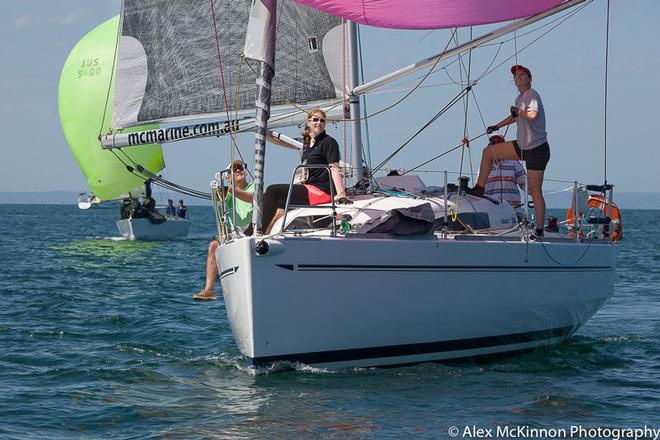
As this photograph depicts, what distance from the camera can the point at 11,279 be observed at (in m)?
19.1

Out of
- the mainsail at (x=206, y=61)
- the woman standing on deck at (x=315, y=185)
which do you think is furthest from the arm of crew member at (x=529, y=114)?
the mainsail at (x=206, y=61)

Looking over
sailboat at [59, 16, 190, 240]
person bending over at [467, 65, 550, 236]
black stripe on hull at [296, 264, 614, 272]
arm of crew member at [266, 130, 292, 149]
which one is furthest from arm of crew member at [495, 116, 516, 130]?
sailboat at [59, 16, 190, 240]

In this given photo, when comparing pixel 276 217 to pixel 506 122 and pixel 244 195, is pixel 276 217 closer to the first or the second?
pixel 244 195

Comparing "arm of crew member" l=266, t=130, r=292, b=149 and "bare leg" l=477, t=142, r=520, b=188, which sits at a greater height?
"arm of crew member" l=266, t=130, r=292, b=149

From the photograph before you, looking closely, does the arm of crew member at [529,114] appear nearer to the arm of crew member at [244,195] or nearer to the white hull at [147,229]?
the arm of crew member at [244,195]

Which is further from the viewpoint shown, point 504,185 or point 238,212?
point 504,185

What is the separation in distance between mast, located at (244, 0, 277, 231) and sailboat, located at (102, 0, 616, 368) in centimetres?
1

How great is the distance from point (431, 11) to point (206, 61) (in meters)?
5.71

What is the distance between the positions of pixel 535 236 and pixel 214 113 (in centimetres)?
594

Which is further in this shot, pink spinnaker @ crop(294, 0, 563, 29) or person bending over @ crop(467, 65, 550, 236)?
person bending over @ crop(467, 65, 550, 236)

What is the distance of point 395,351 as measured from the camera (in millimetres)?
9312

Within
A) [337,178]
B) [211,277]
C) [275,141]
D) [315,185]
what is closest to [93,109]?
[275,141]

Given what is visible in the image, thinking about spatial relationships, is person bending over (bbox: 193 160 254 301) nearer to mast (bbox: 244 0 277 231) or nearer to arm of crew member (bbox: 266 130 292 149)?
mast (bbox: 244 0 277 231)

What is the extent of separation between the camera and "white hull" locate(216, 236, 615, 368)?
8.59m
